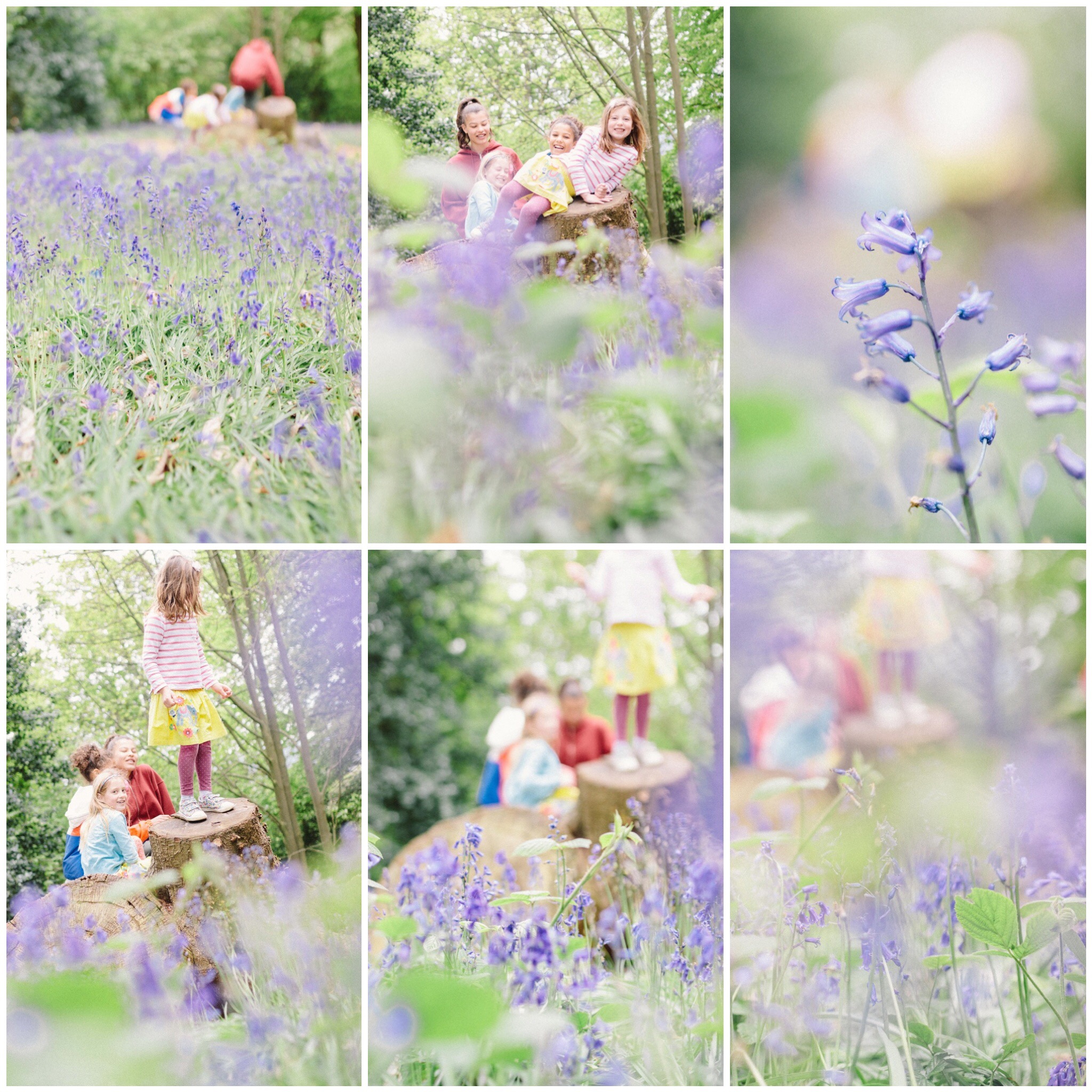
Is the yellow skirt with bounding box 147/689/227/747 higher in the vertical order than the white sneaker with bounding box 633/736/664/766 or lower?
higher

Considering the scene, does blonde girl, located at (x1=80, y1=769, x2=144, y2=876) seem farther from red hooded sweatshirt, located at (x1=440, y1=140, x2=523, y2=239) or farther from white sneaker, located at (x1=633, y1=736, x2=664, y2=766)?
red hooded sweatshirt, located at (x1=440, y1=140, x2=523, y2=239)

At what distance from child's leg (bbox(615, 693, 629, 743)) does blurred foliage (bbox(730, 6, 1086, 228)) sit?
47.2 inches

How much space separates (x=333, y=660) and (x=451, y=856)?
0.54 m

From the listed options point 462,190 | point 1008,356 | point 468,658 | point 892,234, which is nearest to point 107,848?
point 468,658

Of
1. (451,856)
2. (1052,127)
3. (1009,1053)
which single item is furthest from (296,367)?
(1009,1053)

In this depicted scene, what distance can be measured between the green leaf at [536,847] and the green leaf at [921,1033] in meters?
0.93

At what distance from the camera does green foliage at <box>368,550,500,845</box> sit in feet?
7.70

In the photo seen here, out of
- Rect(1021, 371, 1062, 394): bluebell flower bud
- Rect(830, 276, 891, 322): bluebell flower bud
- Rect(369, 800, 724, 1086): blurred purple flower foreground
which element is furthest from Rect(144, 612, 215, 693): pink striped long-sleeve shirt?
Rect(1021, 371, 1062, 394): bluebell flower bud

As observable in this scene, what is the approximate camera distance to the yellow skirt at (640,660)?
224 cm

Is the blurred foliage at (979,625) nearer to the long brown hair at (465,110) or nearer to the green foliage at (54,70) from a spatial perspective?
the long brown hair at (465,110)

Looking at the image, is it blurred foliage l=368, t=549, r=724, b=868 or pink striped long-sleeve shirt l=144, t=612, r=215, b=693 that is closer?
pink striped long-sleeve shirt l=144, t=612, r=215, b=693

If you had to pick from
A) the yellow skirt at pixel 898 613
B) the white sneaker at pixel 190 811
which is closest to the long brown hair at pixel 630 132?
the yellow skirt at pixel 898 613

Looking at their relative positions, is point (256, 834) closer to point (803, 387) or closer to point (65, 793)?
point (65, 793)

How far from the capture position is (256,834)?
2.14 meters
